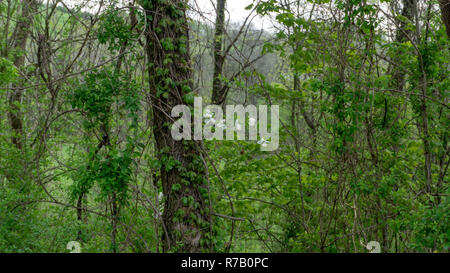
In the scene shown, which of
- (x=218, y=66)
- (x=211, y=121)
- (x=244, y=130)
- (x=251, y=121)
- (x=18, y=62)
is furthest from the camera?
(x=18, y=62)

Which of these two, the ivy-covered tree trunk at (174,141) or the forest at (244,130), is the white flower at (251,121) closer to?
the forest at (244,130)

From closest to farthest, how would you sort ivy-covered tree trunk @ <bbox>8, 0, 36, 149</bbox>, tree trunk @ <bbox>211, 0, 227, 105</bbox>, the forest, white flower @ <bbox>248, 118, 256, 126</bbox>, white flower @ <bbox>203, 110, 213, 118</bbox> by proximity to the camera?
1. the forest
2. white flower @ <bbox>203, 110, 213, 118</bbox>
3. white flower @ <bbox>248, 118, 256, 126</bbox>
4. ivy-covered tree trunk @ <bbox>8, 0, 36, 149</bbox>
5. tree trunk @ <bbox>211, 0, 227, 105</bbox>

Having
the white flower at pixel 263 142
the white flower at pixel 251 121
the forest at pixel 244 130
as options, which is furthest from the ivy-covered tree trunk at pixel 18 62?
the white flower at pixel 263 142

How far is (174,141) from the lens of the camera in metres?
3.65

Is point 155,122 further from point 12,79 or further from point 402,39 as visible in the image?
point 402,39

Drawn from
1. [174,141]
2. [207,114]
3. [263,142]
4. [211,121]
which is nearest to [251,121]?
[263,142]

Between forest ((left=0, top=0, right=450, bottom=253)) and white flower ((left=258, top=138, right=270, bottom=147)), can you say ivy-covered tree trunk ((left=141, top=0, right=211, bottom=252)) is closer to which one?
forest ((left=0, top=0, right=450, bottom=253))

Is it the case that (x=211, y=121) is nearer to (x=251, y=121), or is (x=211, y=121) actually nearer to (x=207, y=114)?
(x=207, y=114)

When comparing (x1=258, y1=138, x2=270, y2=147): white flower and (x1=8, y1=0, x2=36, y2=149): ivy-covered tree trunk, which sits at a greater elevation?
(x1=8, y1=0, x2=36, y2=149): ivy-covered tree trunk

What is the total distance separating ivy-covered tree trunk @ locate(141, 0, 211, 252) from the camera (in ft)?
11.9

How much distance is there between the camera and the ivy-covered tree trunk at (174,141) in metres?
3.61

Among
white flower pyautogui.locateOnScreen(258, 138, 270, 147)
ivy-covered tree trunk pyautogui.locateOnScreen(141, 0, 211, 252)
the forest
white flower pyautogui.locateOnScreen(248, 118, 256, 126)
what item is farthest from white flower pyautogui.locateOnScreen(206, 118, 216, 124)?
white flower pyautogui.locateOnScreen(258, 138, 270, 147)

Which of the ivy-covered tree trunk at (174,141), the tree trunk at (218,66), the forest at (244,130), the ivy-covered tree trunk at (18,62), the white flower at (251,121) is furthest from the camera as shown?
the tree trunk at (218,66)
